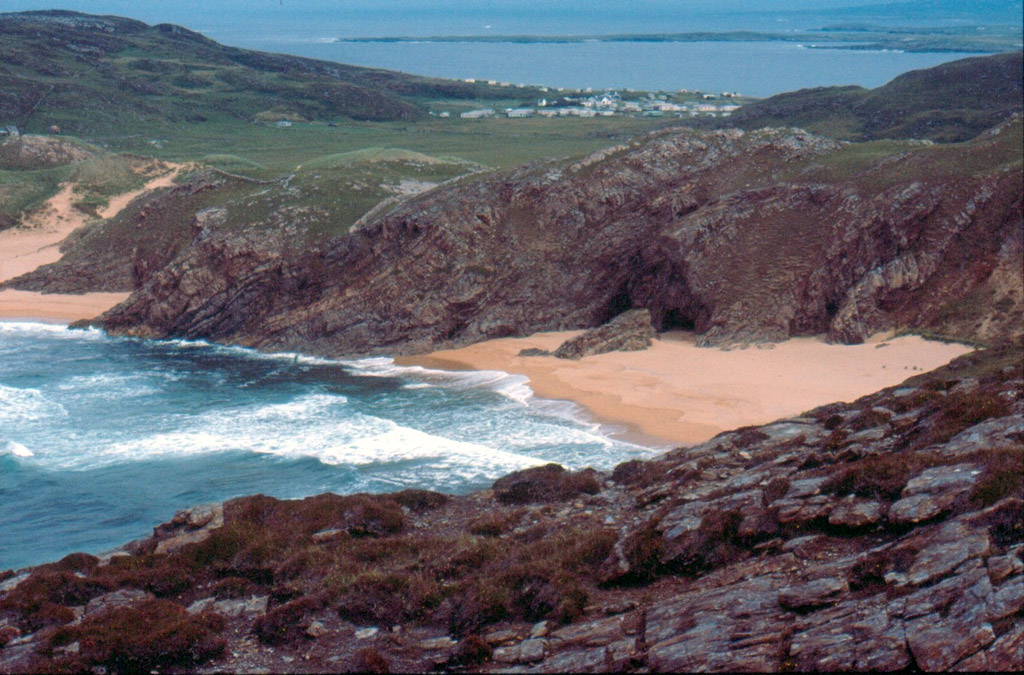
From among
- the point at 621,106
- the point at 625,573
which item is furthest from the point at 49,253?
the point at 621,106

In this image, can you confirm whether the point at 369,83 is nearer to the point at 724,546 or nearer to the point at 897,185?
the point at 897,185

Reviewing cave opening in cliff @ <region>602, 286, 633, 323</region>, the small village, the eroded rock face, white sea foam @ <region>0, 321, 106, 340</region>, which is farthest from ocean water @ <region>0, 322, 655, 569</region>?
the small village

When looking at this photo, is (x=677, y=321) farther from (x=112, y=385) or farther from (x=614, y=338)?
(x=112, y=385)

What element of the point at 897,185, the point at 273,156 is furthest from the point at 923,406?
the point at 273,156

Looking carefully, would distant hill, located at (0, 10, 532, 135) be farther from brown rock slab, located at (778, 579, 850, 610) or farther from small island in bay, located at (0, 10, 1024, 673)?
brown rock slab, located at (778, 579, 850, 610)

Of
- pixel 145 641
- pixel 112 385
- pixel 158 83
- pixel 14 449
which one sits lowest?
pixel 14 449
